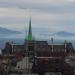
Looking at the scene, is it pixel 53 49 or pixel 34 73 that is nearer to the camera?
pixel 34 73

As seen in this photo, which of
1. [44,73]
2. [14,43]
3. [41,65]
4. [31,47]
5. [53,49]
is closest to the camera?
[44,73]

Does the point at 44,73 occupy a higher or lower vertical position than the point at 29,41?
lower

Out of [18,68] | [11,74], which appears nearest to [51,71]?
[11,74]

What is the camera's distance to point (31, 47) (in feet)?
128

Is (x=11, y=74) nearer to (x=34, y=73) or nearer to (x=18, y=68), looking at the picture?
(x=34, y=73)

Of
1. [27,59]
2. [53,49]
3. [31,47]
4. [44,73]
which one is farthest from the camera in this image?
[53,49]

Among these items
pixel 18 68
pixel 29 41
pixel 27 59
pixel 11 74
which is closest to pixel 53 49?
pixel 29 41

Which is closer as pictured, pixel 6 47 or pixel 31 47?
pixel 31 47

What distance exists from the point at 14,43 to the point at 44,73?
23.9 meters

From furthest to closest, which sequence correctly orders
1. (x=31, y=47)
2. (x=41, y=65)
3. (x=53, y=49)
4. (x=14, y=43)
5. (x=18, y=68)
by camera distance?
(x=14, y=43), (x=53, y=49), (x=31, y=47), (x=18, y=68), (x=41, y=65)

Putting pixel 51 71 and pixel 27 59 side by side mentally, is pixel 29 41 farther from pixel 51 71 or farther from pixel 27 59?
pixel 51 71

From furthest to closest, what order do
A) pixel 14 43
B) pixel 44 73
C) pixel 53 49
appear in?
1. pixel 14 43
2. pixel 53 49
3. pixel 44 73

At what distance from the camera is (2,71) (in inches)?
1083

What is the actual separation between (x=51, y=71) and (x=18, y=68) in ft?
14.7
